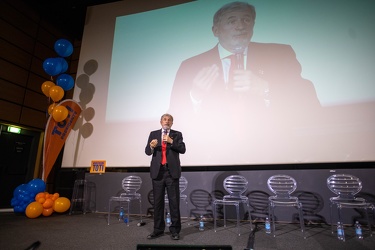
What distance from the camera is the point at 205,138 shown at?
11.9ft

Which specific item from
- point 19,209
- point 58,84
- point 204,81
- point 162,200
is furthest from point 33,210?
point 204,81

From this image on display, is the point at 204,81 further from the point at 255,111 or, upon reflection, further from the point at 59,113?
the point at 59,113

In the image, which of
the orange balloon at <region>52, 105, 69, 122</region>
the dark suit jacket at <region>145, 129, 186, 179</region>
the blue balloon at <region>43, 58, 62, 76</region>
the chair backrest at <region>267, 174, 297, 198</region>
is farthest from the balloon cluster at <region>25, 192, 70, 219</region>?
the chair backrest at <region>267, 174, 297, 198</region>

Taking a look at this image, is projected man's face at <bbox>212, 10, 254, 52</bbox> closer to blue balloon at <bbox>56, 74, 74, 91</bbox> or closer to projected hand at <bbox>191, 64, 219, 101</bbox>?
projected hand at <bbox>191, 64, 219, 101</bbox>

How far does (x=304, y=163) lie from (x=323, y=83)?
122 cm

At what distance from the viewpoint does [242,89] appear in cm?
351

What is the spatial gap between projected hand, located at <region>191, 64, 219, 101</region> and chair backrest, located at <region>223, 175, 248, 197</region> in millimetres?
1439

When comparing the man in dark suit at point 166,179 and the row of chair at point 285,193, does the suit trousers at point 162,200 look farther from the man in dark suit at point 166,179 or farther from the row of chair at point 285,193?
the row of chair at point 285,193

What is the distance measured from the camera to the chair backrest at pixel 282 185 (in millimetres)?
3064

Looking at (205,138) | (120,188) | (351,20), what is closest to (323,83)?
(351,20)

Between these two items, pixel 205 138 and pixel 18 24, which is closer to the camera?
pixel 205 138

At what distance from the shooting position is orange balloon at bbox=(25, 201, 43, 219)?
355 cm

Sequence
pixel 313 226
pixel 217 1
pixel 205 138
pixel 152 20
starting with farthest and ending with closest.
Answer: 1. pixel 152 20
2. pixel 217 1
3. pixel 205 138
4. pixel 313 226

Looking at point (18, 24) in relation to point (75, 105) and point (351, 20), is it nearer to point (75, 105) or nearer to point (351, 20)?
point (75, 105)
